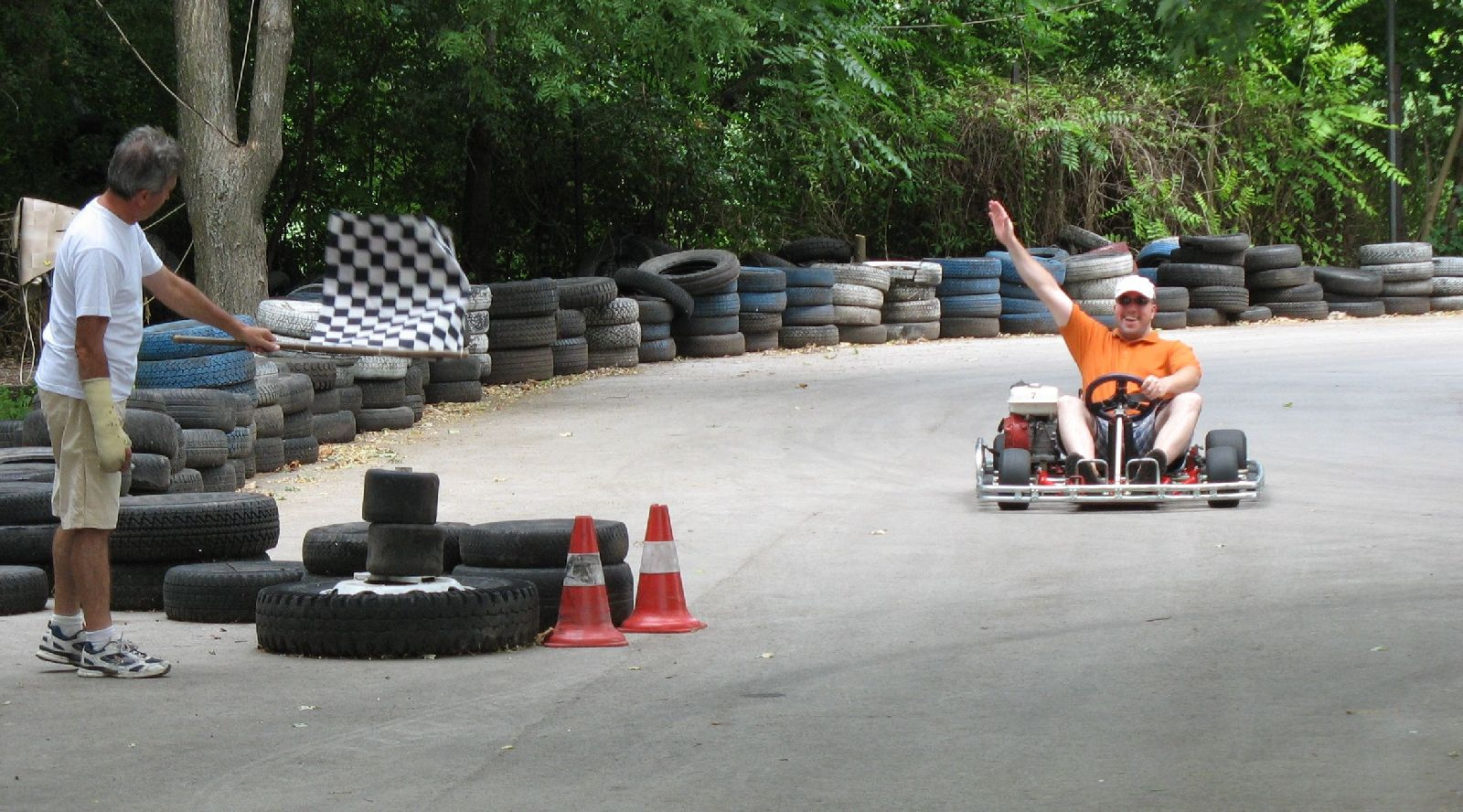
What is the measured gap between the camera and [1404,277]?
2369 cm

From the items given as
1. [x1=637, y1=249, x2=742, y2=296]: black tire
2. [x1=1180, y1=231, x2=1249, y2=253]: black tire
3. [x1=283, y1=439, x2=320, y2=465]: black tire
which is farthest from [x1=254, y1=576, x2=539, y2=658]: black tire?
[x1=1180, y1=231, x2=1249, y2=253]: black tire

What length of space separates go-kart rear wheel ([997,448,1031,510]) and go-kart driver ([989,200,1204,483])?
227mm

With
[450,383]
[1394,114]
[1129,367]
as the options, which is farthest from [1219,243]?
[1129,367]

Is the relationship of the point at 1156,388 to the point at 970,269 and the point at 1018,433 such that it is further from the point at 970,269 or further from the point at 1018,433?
the point at 970,269

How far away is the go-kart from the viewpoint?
880 cm

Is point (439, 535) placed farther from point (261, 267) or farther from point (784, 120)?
point (784, 120)

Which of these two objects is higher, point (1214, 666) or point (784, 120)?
point (784, 120)

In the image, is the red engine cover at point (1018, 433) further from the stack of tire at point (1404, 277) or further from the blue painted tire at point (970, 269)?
the stack of tire at point (1404, 277)

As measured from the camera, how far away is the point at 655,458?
11320 millimetres

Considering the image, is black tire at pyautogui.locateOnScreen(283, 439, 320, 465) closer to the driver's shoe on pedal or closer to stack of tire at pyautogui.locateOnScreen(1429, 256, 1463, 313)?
the driver's shoe on pedal

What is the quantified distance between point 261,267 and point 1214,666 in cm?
1210

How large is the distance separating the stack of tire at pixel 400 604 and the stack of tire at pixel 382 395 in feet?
23.2

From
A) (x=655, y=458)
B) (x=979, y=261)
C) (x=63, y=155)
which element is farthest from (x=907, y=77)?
(x=655, y=458)

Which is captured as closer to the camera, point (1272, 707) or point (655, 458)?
point (1272, 707)
